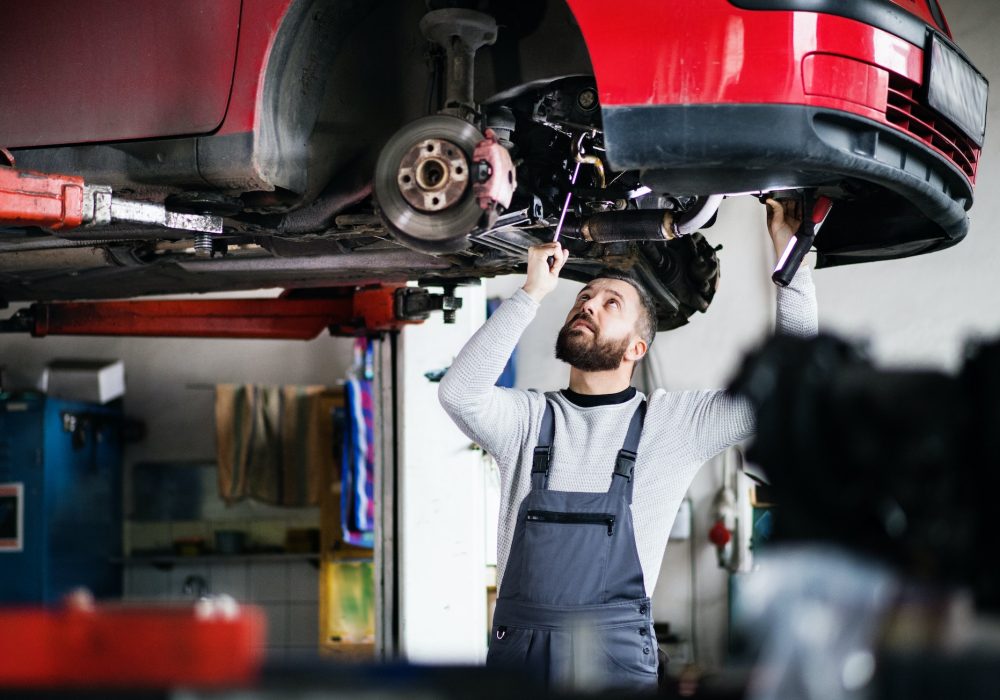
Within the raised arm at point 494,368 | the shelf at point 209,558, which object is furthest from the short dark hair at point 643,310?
the shelf at point 209,558

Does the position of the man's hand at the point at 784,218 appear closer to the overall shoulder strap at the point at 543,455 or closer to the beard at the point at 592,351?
the beard at the point at 592,351

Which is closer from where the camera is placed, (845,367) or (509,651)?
(845,367)

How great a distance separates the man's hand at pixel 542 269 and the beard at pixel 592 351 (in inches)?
6.2

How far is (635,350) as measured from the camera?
102 inches

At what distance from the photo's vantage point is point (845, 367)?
0.94 metres

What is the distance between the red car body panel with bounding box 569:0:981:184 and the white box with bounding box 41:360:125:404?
5116 mm

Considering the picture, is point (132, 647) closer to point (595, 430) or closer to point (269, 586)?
point (595, 430)

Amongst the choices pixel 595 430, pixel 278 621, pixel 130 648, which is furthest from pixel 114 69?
pixel 278 621

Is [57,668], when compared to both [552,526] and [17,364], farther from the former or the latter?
[17,364]

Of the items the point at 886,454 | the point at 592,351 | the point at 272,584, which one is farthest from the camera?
the point at 272,584

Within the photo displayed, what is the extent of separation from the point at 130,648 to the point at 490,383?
150 cm

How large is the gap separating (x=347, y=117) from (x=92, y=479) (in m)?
4.46

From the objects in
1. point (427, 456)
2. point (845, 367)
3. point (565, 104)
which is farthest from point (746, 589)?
point (427, 456)

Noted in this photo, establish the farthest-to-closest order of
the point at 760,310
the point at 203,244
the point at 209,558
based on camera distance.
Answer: the point at 209,558
the point at 760,310
the point at 203,244
